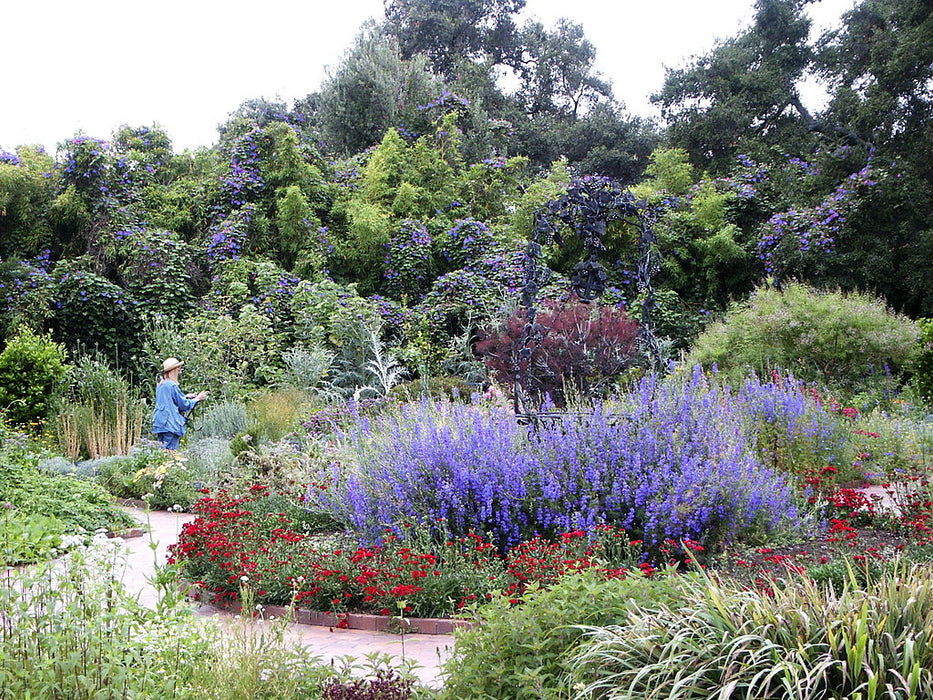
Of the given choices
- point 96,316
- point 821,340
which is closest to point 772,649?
point 821,340

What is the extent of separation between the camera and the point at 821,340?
37.2 feet

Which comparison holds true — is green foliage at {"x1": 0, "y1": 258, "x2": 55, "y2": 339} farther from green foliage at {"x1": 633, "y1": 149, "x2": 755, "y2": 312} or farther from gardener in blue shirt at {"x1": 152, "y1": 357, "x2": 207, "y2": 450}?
green foliage at {"x1": 633, "y1": 149, "x2": 755, "y2": 312}

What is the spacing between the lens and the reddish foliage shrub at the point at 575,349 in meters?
10.8

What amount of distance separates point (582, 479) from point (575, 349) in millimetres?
5813

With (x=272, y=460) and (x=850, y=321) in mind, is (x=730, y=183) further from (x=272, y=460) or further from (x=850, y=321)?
(x=272, y=460)

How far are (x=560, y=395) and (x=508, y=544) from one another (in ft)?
19.5

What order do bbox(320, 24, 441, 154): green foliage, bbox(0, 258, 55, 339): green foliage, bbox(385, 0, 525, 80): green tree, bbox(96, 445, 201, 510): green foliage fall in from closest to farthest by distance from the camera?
bbox(96, 445, 201, 510): green foliage → bbox(0, 258, 55, 339): green foliage → bbox(320, 24, 441, 154): green foliage → bbox(385, 0, 525, 80): green tree

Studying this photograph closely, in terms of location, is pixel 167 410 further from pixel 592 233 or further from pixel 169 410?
pixel 592 233

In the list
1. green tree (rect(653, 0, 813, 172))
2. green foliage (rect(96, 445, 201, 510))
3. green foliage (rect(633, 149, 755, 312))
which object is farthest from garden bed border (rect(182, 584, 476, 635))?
green tree (rect(653, 0, 813, 172))

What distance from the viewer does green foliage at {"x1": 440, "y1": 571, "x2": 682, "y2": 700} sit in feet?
9.40

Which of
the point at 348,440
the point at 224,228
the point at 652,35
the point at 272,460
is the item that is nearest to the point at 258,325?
the point at 224,228

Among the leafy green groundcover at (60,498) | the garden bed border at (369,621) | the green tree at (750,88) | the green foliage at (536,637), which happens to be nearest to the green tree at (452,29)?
the green tree at (750,88)

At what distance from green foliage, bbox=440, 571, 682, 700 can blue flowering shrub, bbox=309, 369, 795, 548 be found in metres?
1.47

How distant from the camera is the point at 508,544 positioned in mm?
5023
